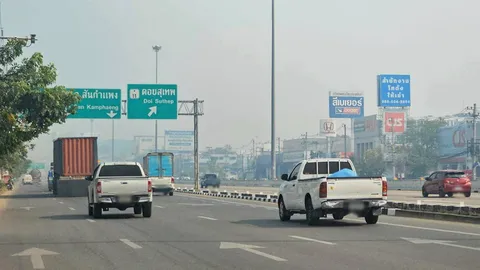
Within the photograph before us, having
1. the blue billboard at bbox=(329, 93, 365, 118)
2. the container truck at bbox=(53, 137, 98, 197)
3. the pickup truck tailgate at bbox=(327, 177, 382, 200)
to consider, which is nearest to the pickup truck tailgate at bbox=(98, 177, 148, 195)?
the pickup truck tailgate at bbox=(327, 177, 382, 200)

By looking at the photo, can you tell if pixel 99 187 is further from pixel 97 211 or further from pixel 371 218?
pixel 371 218

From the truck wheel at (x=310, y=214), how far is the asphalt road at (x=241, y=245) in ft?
0.85

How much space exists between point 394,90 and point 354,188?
47.9m

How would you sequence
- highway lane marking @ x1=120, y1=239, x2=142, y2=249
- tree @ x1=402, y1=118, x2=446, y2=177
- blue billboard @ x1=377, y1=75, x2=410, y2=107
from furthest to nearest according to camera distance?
1. tree @ x1=402, y1=118, x2=446, y2=177
2. blue billboard @ x1=377, y1=75, x2=410, y2=107
3. highway lane marking @ x1=120, y1=239, x2=142, y2=249

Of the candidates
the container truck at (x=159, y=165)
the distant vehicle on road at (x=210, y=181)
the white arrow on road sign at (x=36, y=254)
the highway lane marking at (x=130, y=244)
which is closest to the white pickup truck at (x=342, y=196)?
the highway lane marking at (x=130, y=244)

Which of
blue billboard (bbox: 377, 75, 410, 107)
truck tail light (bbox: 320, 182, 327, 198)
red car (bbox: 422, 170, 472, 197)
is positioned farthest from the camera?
blue billboard (bbox: 377, 75, 410, 107)

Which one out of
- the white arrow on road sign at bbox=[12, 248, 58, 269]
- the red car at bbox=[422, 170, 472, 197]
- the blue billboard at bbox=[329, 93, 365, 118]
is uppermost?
the blue billboard at bbox=[329, 93, 365, 118]

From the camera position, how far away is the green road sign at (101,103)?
53.9 metres

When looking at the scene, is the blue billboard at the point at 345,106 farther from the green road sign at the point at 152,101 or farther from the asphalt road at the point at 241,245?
the asphalt road at the point at 241,245

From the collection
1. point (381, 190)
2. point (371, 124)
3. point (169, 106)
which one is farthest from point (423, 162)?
point (381, 190)

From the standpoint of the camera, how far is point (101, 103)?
2137 inches

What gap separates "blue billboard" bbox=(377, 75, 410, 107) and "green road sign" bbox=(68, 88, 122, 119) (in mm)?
23892

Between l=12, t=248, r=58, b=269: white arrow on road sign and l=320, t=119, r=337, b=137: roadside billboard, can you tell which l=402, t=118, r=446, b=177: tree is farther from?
l=12, t=248, r=58, b=269: white arrow on road sign

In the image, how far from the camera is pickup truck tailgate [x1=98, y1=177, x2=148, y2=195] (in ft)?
86.0
